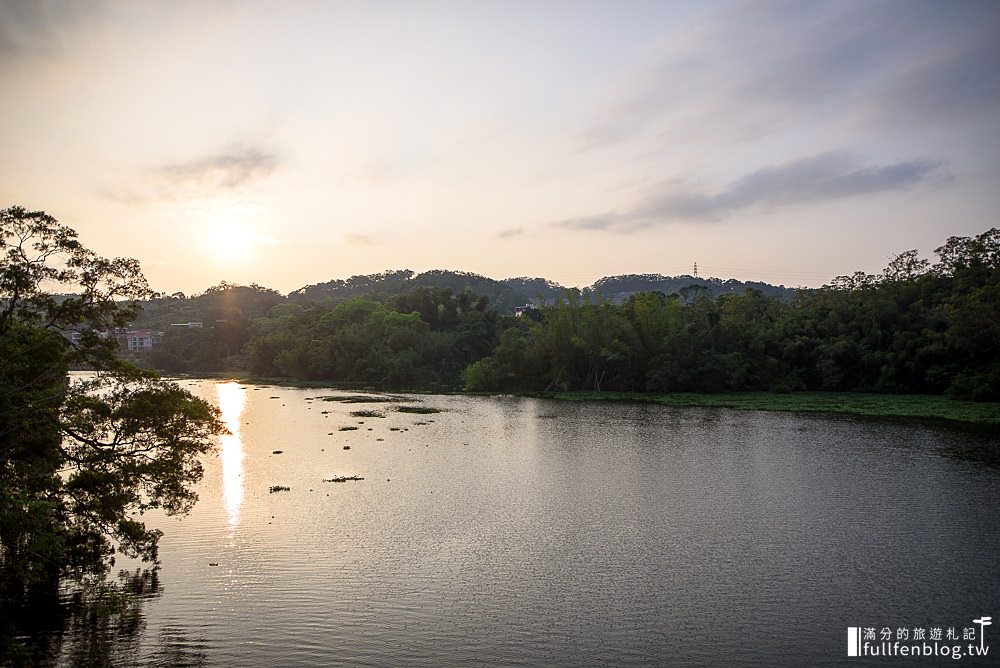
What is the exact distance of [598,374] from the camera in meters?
58.3

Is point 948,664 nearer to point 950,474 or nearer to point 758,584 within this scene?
point 758,584

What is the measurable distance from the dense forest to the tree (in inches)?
1744

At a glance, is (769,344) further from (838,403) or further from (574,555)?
(574,555)

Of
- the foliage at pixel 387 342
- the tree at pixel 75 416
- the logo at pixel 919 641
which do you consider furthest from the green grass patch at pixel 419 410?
the logo at pixel 919 641

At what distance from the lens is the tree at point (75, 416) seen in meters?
11.8

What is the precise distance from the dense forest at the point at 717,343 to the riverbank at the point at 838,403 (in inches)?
80.8

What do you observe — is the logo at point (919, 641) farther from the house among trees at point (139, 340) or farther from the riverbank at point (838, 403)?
the house among trees at point (139, 340)

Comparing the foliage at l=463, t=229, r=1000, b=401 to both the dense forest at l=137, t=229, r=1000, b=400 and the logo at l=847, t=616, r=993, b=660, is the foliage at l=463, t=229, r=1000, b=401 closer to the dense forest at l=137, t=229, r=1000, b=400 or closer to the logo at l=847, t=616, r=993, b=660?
the dense forest at l=137, t=229, r=1000, b=400

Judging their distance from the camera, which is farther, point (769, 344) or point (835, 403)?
point (769, 344)

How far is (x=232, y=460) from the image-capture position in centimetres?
2684

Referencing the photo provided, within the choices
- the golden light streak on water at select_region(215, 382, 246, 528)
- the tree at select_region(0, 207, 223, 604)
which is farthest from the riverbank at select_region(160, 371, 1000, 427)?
the tree at select_region(0, 207, 223, 604)

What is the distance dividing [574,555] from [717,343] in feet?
154

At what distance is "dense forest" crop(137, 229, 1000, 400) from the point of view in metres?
49.1

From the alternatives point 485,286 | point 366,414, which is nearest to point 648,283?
point 485,286
